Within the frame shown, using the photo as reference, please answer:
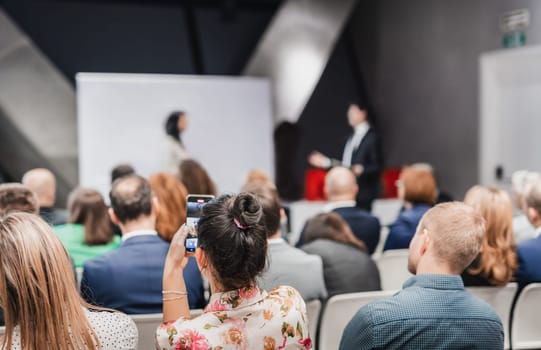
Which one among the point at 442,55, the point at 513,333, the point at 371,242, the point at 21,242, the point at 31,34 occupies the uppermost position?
the point at 31,34

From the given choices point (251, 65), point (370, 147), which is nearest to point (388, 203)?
point (370, 147)

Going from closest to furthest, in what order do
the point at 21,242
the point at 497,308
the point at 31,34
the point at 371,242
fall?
the point at 21,242 < the point at 497,308 < the point at 371,242 < the point at 31,34

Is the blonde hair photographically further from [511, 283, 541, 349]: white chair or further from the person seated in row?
[511, 283, 541, 349]: white chair

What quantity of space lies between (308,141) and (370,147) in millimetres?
2261

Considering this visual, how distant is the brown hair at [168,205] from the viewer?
3215mm

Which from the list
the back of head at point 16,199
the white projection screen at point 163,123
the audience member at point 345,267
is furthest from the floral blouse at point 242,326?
the white projection screen at point 163,123

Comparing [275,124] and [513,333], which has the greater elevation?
[275,124]

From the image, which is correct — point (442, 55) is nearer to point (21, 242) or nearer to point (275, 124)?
point (275, 124)

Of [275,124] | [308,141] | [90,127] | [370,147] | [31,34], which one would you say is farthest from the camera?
[308,141]

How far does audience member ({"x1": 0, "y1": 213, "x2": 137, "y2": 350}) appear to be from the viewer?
1.60m

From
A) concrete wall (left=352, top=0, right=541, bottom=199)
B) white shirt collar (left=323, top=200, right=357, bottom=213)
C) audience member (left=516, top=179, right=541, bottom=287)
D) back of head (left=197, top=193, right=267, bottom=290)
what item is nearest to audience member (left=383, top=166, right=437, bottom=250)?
white shirt collar (left=323, top=200, right=357, bottom=213)

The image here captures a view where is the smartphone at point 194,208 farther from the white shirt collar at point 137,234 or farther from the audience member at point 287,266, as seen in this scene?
the white shirt collar at point 137,234

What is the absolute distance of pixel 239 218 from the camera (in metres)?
1.70

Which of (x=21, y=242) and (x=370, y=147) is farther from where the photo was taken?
(x=370, y=147)
